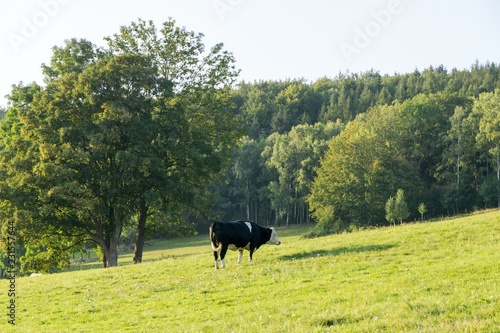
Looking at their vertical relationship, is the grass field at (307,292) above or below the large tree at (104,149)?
below

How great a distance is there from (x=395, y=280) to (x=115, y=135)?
75.6ft

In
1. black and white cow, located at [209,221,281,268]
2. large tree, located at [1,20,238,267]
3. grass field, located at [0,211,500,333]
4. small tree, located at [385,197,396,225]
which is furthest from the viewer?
small tree, located at [385,197,396,225]

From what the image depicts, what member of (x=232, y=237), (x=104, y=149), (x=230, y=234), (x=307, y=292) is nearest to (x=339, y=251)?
(x=232, y=237)

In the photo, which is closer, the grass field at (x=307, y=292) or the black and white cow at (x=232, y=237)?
the grass field at (x=307, y=292)

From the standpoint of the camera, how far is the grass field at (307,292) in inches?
435

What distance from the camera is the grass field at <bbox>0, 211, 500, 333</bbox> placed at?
36.2 ft

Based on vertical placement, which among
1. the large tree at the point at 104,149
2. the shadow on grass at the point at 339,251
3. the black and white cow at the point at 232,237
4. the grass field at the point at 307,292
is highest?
the large tree at the point at 104,149

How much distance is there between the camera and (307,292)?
51.2 ft

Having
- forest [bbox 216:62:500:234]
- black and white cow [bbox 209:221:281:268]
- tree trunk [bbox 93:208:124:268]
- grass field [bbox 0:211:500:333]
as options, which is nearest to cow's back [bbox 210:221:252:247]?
black and white cow [bbox 209:221:281:268]

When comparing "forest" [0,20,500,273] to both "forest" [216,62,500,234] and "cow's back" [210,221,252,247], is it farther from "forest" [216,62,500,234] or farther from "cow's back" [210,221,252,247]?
"forest" [216,62,500,234]

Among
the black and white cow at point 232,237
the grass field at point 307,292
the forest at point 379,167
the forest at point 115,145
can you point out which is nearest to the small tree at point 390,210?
the forest at point 379,167

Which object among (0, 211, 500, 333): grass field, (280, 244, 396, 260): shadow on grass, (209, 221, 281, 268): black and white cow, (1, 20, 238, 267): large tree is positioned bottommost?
(0, 211, 500, 333): grass field

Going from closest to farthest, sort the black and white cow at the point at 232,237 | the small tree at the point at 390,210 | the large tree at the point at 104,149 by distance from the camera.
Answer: the black and white cow at the point at 232,237 → the large tree at the point at 104,149 → the small tree at the point at 390,210

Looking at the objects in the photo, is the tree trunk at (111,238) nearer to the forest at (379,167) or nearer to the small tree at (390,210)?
the forest at (379,167)
